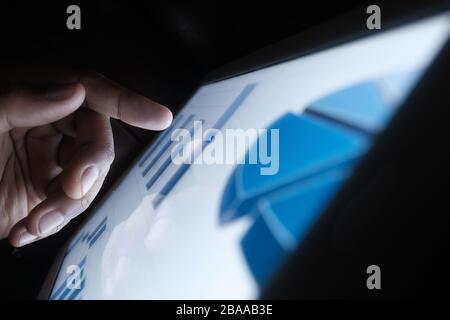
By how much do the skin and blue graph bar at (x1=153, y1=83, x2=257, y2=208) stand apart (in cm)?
10

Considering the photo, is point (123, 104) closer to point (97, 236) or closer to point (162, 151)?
point (162, 151)


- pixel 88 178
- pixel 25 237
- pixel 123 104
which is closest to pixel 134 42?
pixel 123 104

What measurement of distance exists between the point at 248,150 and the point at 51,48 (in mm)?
468

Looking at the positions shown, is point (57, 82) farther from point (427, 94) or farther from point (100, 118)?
point (427, 94)

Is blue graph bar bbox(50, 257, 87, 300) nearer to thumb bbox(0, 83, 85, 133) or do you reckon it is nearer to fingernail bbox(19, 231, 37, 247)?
fingernail bbox(19, 231, 37, 247)

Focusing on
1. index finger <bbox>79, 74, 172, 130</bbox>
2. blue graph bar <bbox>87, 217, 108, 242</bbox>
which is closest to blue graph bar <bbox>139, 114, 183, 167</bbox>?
index finger <bbox>79, 74, 172, 130</bbox>

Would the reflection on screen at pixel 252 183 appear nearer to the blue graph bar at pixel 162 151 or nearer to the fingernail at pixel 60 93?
the blue graph bar at pixel 162 151

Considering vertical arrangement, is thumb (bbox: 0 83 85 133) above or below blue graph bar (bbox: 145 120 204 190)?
above

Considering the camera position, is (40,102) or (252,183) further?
(40,102)

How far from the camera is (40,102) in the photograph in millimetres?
555

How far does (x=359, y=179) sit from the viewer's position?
334 millimetres

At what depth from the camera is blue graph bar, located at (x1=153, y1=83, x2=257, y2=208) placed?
1.71 feet

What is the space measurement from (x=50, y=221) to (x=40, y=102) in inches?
7.8

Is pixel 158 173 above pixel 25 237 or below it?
above
